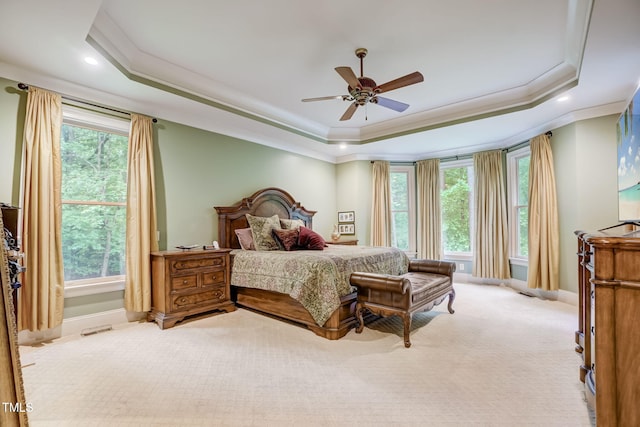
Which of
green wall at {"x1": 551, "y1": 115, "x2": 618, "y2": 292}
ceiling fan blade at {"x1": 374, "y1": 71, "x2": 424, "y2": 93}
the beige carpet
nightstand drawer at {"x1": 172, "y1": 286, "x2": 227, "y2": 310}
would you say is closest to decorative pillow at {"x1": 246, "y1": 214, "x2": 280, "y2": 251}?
nightstand drawer at {"x1": 172, "y1": 286, "x2": 227, "y2": 310}

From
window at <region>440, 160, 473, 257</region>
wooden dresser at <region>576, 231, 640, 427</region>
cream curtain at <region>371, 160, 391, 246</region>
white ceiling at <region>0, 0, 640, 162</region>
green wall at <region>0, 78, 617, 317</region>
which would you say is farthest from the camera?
cream curtain at <region>371, 160, 391, 246</region>

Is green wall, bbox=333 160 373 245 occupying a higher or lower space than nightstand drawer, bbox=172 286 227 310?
higher

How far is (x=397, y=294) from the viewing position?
2932 mm

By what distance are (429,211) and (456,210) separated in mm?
549

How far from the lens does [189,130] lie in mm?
4250

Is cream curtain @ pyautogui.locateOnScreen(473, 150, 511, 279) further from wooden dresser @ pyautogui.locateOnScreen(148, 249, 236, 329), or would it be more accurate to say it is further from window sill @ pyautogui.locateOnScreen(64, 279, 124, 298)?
window sill @ pyautogui.locateOnScreen(64, 279, 124, 298)

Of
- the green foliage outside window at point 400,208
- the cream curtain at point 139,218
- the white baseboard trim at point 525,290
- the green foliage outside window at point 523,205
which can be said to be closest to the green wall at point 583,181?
the white baseboard trim at point 525,290

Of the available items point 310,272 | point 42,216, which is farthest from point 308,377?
point 42,216

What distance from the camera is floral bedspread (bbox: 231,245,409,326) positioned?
3.08m

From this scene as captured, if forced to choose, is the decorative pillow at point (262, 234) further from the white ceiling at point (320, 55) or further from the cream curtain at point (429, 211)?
the cream curtain at point (429, 211)

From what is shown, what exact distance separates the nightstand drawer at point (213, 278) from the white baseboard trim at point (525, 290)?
4.69m

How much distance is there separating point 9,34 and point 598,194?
6610mm

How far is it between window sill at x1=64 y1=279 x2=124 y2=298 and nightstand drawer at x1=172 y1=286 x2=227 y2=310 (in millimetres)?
731

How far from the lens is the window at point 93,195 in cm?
329
